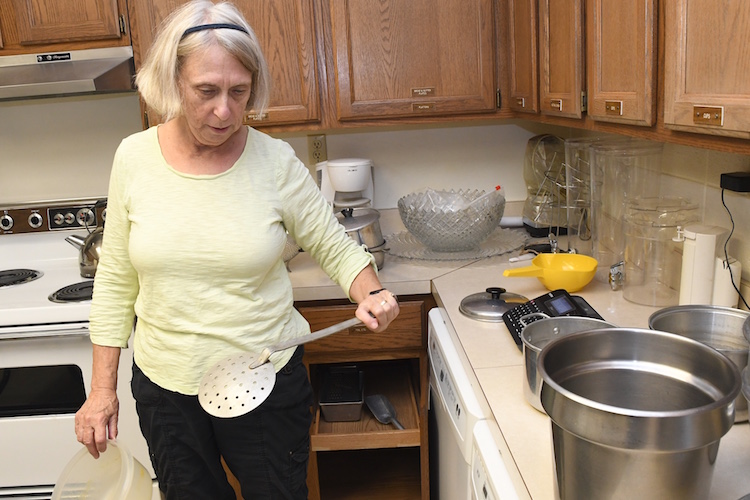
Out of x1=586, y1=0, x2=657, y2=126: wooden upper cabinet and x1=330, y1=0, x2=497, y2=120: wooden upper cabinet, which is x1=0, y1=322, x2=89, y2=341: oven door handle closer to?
x1=330, y1=0, x2=497, y2=120: wooden upper cabinet

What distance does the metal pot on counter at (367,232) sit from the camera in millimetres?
2002

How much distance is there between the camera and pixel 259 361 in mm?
1177

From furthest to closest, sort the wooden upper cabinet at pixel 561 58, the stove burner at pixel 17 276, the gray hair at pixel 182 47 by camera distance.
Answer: the stove burner at pixel 17 276 < the wooden upper cabinet at pixel 561 58 < the gray hair at pixel 182 47

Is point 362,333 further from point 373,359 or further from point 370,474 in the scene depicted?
point 370,474

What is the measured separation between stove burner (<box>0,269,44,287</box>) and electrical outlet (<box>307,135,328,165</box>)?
1.02 metres

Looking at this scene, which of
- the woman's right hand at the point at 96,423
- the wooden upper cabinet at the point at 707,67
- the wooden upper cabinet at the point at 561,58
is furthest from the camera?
the wooden upper cabinet at the point at 561,58

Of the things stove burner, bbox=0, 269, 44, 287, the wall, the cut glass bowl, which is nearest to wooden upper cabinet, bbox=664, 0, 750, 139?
the cut glass bowl

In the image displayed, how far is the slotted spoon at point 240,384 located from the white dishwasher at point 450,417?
0.27 meters

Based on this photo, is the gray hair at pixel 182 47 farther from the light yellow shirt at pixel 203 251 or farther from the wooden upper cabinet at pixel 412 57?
the wooden upper cabinet at pixel 412 57

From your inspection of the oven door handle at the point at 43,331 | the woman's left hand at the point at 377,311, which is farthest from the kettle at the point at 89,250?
the woman's left hand at the point at 377,311

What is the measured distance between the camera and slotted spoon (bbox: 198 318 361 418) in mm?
1146

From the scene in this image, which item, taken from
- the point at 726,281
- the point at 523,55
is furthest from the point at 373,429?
the point at 523,55

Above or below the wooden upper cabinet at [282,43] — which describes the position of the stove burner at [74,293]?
below

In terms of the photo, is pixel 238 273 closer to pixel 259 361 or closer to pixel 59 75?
pixel 259 361
